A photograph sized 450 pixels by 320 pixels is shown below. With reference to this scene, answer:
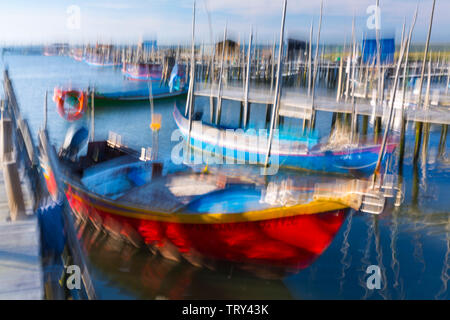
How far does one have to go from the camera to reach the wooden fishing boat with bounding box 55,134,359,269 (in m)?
5.74

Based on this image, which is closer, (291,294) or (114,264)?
(291,294)

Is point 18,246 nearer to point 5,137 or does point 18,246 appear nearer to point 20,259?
point 20,259

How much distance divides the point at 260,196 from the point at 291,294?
4.65ft

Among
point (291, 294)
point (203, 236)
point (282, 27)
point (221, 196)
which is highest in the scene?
point (282, 27)

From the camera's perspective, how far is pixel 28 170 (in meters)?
7.46

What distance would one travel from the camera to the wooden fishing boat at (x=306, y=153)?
11.6m

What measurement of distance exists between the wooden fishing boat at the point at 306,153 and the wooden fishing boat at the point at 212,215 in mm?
5750

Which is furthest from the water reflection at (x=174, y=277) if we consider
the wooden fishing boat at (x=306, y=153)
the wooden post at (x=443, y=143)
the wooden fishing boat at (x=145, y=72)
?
the wooden fishing boat at (x=145, y=72)

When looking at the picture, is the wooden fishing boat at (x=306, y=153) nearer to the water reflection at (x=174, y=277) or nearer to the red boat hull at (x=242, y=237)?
the red boat hull at (x=242, y=237)

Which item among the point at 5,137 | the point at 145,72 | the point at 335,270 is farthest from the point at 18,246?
the point at 145,72

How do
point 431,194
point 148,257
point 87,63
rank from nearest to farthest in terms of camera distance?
point 148,257 < point 431,194 < point 87,63

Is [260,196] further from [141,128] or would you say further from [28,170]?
[141,128]

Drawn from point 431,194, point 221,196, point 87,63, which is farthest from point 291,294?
point 87,63

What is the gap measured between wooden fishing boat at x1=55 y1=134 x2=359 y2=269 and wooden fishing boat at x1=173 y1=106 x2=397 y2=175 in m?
5.75
